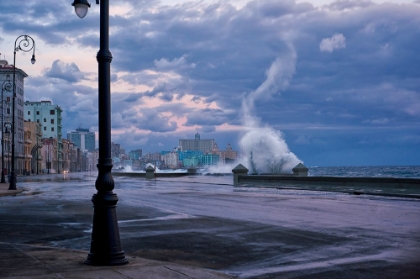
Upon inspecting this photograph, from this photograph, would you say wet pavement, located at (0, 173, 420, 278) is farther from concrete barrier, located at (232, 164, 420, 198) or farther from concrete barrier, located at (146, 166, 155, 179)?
concrete barrier, located at (146, 166, 155, 179)

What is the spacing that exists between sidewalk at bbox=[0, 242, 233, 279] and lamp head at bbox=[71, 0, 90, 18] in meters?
3.98

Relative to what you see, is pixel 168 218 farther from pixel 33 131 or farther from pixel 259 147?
pixel 33 131

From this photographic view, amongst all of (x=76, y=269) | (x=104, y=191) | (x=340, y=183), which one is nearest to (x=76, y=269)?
(x=76, y=269)

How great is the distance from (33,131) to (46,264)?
538ft

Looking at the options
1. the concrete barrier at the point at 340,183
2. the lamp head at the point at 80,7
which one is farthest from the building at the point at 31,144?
the lamp head at the point at 80,7

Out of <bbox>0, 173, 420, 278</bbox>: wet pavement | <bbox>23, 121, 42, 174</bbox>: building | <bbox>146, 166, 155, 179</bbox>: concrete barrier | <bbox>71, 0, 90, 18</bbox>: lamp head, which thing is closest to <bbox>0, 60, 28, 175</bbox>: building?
<bbox>23, 121, 42, 174</bbox>: building

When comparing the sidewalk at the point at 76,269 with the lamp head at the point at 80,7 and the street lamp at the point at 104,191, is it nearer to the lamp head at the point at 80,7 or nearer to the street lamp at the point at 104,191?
the street lamp at the point at 104,191

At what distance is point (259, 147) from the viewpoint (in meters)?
89.9

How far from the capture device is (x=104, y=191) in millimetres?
8453

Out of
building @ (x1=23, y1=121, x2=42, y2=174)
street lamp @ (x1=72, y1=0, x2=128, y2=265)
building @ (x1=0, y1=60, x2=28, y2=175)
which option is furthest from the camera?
building @ (x1=23, y1=121, x2=42, y2=174)

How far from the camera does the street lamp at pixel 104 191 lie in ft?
27.2

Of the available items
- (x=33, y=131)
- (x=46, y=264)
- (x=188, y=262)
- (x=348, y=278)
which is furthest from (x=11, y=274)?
(x=33, y=131)

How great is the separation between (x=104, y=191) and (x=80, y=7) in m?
2.95

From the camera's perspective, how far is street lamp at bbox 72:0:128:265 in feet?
27.2
